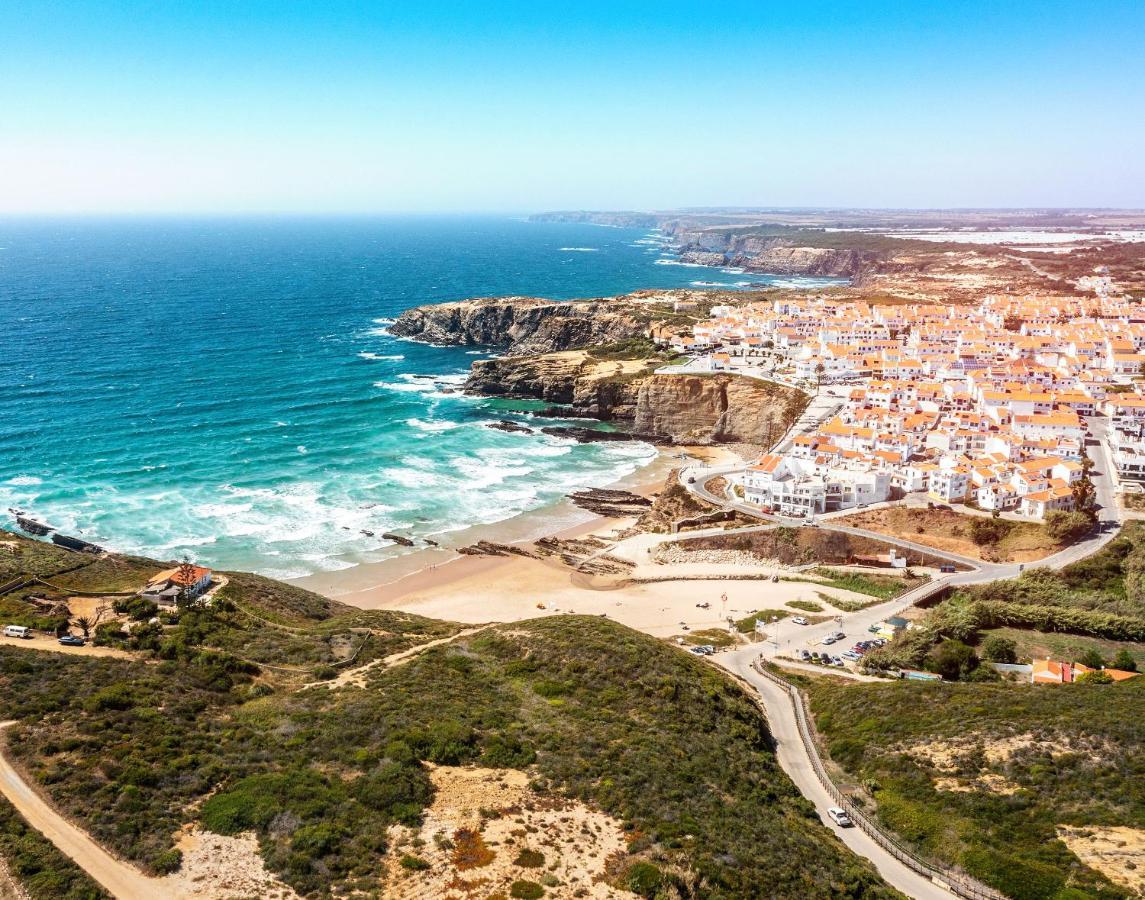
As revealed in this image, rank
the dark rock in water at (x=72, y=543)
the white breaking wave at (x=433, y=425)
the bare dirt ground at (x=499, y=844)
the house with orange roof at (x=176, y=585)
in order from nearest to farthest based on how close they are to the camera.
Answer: the bare dirt ground at (x=499, y=844)
the house with orange roof at (x=176, y=585)
the dark rock in water at (x=72, y=543)
the white breaking wave at (x=433, y=425)

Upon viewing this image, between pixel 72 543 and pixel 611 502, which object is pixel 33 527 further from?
pixel 611 502

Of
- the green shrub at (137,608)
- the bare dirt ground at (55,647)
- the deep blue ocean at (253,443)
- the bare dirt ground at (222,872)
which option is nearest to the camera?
the bare dirt ground at (222,872)

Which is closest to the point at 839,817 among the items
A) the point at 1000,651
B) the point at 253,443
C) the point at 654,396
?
the point at 1000,651

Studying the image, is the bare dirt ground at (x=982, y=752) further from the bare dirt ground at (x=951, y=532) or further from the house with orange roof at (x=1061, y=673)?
the bare dirt ground at (x=951, y=532)

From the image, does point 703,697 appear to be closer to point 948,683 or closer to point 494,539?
point 948,683

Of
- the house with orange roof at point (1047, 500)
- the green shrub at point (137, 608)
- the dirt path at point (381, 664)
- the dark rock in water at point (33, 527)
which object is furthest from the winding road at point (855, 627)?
the dark rock in water at point (33, 527)
